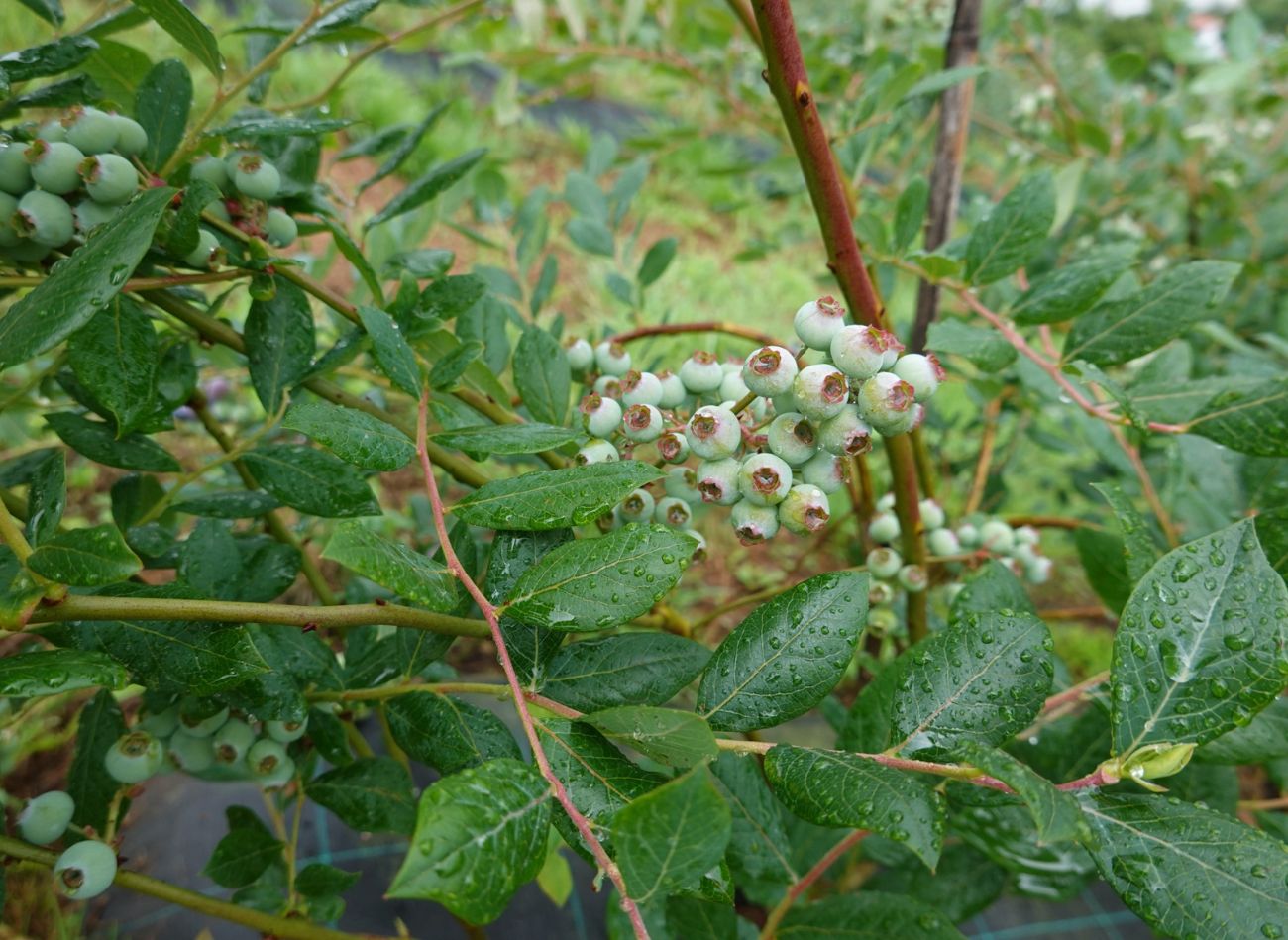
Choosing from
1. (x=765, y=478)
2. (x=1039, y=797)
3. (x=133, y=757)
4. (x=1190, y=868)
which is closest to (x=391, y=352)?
(x=765, y=478)

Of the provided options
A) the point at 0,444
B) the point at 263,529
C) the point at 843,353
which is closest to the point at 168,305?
the point at 263,529

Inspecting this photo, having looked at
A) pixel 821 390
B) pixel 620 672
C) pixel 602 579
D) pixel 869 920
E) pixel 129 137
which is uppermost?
pixel 129 137

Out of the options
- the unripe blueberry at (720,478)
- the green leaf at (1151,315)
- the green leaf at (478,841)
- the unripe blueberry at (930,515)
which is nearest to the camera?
the green leaf at (478,841)

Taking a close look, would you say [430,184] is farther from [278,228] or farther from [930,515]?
[930,515]

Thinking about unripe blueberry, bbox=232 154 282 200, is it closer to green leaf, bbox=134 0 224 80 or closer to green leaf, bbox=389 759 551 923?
green leaf, bbox=134 0 224 80

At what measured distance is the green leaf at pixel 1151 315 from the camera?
79cm

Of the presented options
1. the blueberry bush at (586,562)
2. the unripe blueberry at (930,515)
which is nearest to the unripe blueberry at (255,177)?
the blueberry bush at (586,562)

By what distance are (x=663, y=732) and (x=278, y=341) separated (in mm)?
490

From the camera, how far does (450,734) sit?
1.89ft

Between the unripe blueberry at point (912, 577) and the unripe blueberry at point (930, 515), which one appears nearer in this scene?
the unripe blueberry at point (912, 577)

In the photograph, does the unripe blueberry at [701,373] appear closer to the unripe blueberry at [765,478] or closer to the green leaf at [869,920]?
the unripe blueberry at [765,478]

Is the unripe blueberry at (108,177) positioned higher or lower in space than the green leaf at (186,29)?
lower

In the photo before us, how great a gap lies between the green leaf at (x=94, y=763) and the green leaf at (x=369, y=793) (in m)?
0.17

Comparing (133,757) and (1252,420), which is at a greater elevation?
(1252,420)
